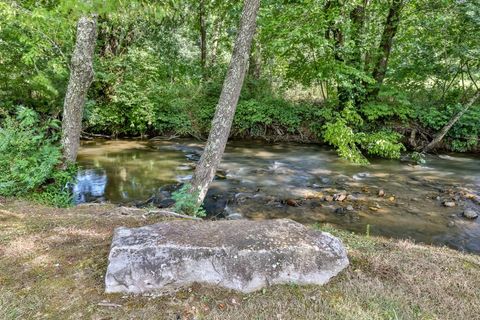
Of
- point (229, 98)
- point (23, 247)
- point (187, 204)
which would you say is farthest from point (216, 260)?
point (229, 98)

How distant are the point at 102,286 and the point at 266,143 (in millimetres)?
9904

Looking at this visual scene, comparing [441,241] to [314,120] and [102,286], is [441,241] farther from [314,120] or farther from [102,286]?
[314,120]

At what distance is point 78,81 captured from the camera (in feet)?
18.5

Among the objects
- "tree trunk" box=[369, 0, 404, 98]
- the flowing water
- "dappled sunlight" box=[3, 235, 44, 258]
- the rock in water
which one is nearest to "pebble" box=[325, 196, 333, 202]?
the flowing water

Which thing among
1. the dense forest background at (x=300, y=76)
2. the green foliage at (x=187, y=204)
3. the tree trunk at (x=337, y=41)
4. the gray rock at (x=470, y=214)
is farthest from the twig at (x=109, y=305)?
the tree trunk at (x=337, y=41)

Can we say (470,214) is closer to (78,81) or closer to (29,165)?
(78,81)

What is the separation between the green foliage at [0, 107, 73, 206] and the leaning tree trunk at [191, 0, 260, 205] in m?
2.39

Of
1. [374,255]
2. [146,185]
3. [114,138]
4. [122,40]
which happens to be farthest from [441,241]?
[122,40]

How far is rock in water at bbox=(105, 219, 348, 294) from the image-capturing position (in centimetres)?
234

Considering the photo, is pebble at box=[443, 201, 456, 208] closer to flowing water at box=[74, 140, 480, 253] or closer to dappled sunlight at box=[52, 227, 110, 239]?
flowing water at box=[74, 140, 480, 253]

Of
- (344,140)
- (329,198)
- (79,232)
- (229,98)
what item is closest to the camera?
(79,232)

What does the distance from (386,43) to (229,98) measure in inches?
335

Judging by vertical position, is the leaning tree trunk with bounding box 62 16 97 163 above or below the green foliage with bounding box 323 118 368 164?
above

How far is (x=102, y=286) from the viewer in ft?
7.72
